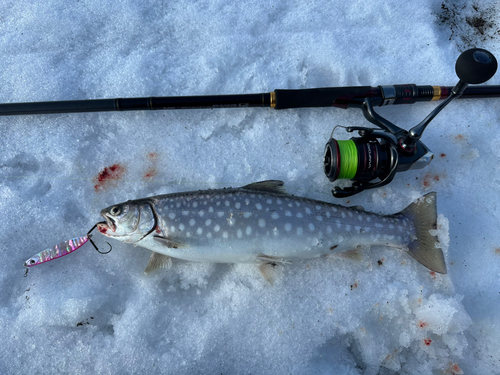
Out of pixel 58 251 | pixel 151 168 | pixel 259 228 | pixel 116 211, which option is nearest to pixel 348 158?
pixel 259 228

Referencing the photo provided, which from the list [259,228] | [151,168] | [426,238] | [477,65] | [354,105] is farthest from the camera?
[151,168]

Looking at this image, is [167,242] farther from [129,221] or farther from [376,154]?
[376,154]

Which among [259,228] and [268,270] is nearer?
[259,228]

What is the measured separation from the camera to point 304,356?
2152 mm

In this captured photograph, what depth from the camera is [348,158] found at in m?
2.12

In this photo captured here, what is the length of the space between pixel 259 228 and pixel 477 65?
5.11 feet

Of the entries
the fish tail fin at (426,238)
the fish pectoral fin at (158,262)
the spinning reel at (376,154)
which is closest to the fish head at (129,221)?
the fish pectoral fin at (158,262)

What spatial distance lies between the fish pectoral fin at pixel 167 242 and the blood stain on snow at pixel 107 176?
2.33 feet

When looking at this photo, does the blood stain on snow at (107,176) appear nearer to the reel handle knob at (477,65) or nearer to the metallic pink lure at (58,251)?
the metallic pink lure at (58,251)

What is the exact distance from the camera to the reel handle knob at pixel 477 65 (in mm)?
1674

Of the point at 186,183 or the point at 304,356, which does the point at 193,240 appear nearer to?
the point at 186,183

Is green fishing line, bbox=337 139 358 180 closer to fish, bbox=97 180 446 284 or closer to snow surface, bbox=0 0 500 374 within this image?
fish, bbox=97 180 446 284

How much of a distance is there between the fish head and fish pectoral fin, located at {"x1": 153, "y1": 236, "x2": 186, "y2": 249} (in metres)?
0.08

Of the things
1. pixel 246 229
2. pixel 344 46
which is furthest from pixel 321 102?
pixel 246 229
